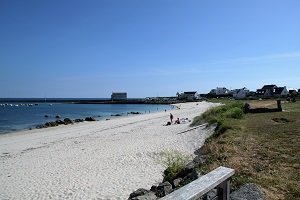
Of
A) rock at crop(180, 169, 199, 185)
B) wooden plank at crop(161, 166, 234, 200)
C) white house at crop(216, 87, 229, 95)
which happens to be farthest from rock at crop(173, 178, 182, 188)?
white house at crop(216, 87, 229, 95)

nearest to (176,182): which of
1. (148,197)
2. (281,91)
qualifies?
(148,197)

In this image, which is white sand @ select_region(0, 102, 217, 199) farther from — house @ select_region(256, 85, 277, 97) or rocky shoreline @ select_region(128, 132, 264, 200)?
house @ select_region(256, 85, 277, 97)

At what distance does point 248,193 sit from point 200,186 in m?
3.71

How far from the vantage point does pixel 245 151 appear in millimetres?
11906

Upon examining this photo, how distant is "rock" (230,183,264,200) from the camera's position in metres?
6.60

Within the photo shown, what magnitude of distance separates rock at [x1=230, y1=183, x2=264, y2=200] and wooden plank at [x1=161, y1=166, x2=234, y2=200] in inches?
102

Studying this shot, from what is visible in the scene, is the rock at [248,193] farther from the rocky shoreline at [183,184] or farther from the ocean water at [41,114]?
the ocean water at [41,114]

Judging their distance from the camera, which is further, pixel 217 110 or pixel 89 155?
pixel 217 110

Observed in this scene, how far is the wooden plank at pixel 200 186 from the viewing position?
3057 mm

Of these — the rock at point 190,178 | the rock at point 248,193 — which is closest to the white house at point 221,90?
the rock at point 190,178

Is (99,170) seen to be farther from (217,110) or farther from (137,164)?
(217,110)

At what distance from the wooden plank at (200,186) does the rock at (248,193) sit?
258 centimetres

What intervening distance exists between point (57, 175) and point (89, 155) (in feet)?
15.7

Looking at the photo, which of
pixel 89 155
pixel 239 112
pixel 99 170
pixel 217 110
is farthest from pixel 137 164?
pixel 217 110
